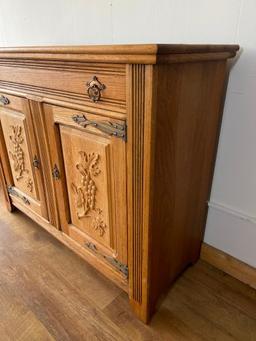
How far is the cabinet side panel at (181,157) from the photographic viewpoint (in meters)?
0.72

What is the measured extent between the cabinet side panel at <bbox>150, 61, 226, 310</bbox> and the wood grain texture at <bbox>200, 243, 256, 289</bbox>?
15 centimetres

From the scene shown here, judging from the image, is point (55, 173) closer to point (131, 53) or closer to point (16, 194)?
point (16, 194)

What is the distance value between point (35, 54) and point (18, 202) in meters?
0.93

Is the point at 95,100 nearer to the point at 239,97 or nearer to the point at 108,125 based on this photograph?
the point at 108,125

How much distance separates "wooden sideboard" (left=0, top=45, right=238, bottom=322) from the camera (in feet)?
2.25

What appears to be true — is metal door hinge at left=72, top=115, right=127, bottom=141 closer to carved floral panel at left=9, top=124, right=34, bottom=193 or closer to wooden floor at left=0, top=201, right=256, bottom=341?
carved floral panel at left=9, top=124, right=34, bottom=193

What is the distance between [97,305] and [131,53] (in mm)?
969

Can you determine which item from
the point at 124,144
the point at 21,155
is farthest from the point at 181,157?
the point at 21,155

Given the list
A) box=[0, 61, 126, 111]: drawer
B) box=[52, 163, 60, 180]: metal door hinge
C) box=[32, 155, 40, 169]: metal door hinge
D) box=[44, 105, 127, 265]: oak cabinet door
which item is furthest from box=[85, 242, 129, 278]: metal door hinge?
box=[0, 61, 126, 111]: drawer

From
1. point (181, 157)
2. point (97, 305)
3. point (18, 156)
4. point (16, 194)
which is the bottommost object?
point (97, 305)

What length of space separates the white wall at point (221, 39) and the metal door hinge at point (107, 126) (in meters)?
0.50

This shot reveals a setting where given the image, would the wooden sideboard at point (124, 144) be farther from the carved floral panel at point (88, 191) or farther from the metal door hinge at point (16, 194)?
the metal door hinge at point (16, 194)

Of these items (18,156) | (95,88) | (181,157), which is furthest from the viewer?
(18,156)

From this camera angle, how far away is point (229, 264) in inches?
47.6
